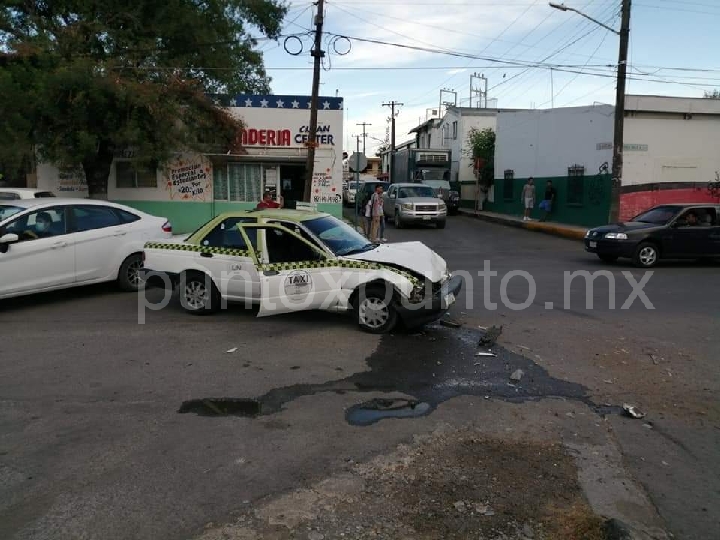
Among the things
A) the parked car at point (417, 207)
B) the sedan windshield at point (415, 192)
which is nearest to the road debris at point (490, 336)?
the parked car at point (417, 207)

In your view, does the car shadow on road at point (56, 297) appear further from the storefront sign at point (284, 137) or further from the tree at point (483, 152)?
the tree at point (483, 152)

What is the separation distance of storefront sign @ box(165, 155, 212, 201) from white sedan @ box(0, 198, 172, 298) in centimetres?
978

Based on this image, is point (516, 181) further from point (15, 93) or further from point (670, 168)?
point (15, 93)

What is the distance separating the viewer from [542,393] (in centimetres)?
602

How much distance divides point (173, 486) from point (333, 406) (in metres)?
1.80

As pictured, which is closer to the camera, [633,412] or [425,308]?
[633,412]

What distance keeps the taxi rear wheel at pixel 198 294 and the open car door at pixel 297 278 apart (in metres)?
1.03

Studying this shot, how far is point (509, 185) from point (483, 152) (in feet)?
19.4

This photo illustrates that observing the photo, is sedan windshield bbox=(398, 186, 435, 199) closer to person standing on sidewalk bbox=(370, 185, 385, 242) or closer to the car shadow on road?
person standing on sidewalk bbox=(370, 185, 385, 242)

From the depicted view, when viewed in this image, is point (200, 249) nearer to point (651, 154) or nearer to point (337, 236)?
point (337, 236)

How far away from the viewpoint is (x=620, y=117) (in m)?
21.4

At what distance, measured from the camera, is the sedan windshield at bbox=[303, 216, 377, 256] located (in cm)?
838

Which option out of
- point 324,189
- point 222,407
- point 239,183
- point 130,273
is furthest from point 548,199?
point 222,407

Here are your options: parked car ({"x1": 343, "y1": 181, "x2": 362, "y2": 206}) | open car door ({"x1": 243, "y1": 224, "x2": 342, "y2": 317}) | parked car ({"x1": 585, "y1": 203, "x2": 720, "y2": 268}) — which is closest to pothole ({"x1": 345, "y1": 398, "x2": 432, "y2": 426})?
open car door ({"x1": 243, "y1": 224, "x2": 342, "y2": 317})
